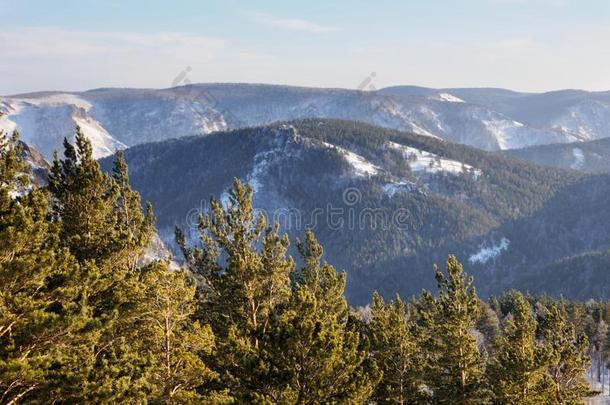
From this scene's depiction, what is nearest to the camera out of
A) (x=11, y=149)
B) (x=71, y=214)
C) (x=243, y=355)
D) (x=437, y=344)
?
(x=11, y=149)

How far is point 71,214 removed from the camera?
28.0 meters

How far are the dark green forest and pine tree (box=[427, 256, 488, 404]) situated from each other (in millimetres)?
81

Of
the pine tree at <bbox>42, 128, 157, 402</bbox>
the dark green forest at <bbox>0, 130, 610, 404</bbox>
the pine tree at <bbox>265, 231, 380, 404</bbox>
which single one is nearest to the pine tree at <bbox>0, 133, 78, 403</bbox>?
the dark green forest at <bbox>0, 130, 610, 404</bbox>

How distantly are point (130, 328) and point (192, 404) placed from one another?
4.17 metres

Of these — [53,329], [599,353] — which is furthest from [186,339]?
[599,353]

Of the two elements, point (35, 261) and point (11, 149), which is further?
point (11, 149)

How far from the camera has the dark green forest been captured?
19750mm

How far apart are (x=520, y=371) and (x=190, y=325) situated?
18.5 metres

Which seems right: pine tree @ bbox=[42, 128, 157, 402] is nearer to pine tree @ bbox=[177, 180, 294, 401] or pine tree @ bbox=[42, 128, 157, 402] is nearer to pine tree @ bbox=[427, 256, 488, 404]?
pine tree @ bbox=[177, 180, 294, 401]

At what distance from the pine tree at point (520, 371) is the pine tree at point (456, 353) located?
115 cm

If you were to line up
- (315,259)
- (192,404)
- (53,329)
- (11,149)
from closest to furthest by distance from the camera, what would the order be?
(53,329), (11,149), (192,404), (315,259)

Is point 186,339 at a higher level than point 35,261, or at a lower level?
lower

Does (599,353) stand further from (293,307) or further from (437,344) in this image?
(293,307)

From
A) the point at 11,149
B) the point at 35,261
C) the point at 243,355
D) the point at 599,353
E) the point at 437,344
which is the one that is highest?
the point at 11,149
